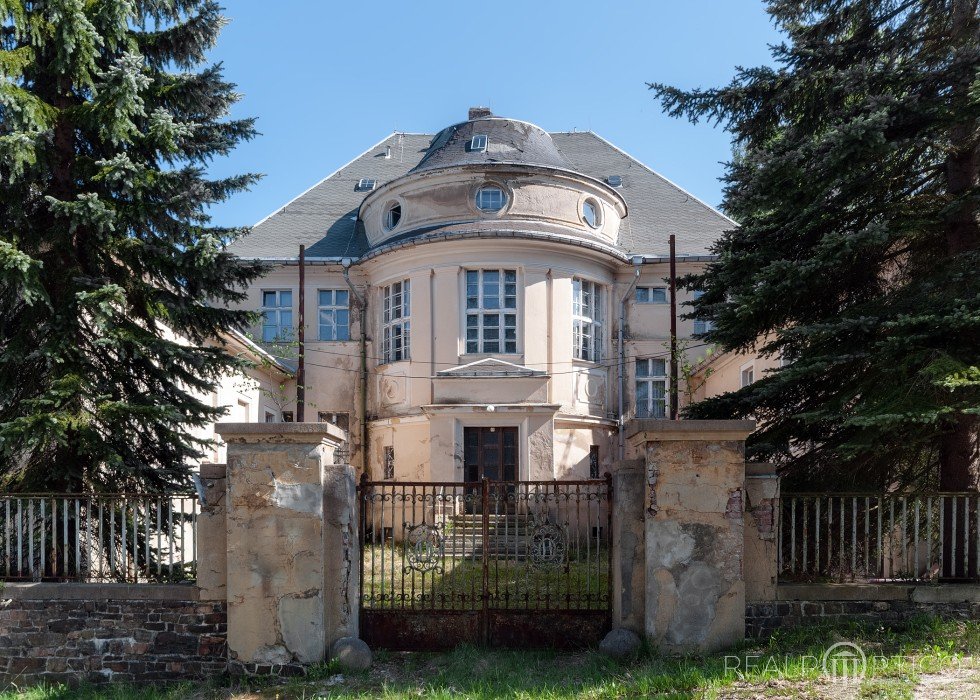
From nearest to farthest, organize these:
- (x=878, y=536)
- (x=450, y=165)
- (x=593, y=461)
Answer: (x=878, y=536), (x=450, y=165), (x=593, y=461)

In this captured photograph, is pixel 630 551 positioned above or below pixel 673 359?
below

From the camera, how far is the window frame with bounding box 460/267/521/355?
18.7m

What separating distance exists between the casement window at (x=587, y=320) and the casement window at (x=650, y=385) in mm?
1615

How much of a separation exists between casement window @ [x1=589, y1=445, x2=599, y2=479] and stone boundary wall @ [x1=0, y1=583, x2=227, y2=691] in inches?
501

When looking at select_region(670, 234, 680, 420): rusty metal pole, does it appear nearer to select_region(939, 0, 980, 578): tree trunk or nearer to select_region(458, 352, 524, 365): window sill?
select_region(458, 352, 524, 365): window sill

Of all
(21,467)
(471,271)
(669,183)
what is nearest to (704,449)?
(21,467)

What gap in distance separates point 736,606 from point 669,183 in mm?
19923

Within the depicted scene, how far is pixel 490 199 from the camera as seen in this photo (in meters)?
19.0

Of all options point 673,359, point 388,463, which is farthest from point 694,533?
point 388,463

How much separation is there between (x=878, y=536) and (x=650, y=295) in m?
14.2

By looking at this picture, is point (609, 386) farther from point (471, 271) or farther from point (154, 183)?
point (154, 183)

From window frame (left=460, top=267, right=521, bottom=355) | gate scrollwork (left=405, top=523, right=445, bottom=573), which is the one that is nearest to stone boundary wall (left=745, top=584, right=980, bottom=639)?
gate scrollwork (left=405, top=523, right=445, bottom=573)

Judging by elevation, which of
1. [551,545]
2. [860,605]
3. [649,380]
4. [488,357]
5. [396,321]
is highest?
[396,321]

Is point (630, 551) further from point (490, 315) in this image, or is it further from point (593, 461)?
point (593, 461)
